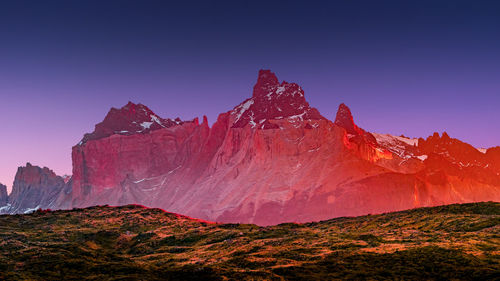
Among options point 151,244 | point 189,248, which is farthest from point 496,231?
point 151,244

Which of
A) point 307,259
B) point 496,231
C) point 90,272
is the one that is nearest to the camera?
point 90,272

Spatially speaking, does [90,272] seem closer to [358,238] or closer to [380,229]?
[358,238]

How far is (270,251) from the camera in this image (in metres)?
66.9

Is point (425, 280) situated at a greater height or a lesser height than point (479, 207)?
lesser

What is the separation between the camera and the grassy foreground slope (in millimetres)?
51625

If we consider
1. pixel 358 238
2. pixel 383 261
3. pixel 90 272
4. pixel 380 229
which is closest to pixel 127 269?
pixel 90 272

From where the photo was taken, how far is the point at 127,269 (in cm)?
5531

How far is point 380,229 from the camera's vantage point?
Answer: 86.0 meters

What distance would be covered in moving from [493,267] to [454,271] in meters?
4.45

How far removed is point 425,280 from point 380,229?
38.7 metres

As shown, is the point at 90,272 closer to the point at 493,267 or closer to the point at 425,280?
the point at 425,280

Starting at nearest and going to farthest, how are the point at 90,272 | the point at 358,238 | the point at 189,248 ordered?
the point at 90,272 < the point at 358,238 < the point at 189,248

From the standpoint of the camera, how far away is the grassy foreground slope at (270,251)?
51.6 metres

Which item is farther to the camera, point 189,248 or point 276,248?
point 189,248
